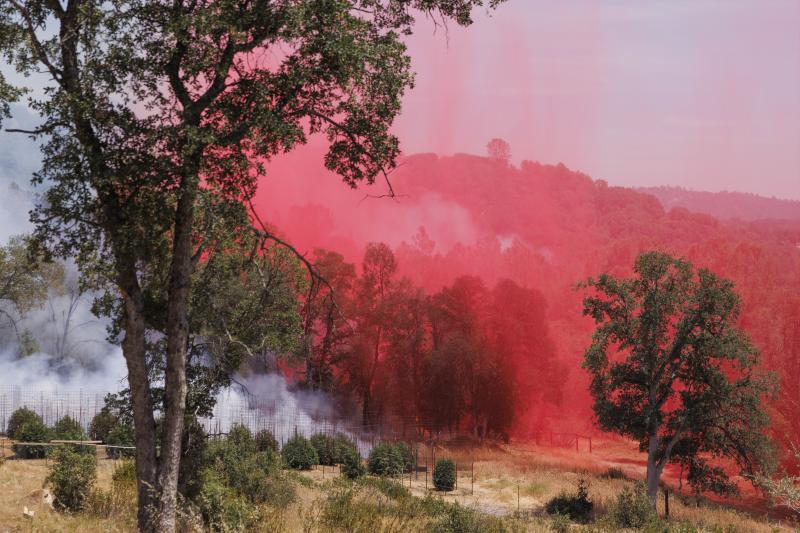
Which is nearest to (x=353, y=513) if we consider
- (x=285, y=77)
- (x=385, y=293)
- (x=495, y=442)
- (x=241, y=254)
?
(x=241, y=254)

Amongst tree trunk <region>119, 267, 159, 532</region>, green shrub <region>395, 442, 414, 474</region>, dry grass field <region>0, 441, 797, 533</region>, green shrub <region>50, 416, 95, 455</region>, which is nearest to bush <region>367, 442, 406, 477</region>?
green shrub <region>395, 442, 414, 474</region>

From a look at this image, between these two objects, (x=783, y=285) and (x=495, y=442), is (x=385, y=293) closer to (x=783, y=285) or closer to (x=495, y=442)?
(x=495, y=442)

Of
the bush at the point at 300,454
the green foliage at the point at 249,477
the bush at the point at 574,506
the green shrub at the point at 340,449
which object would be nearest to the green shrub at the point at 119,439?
the bush at the point at 300,454

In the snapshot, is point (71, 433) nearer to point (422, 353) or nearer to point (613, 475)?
point (613, 475)

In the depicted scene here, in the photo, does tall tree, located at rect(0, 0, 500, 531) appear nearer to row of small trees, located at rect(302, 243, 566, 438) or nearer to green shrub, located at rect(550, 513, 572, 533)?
green shrub, located at rect(550, 513, 572, 533)

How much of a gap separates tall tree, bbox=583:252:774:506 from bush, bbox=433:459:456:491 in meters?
8.17

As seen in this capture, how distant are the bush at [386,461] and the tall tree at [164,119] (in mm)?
27840

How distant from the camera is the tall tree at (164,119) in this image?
46.4 ft

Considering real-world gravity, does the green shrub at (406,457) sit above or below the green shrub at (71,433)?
below

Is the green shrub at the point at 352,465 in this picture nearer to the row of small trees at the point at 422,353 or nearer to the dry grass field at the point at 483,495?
the dry grass field at the point at 483,495

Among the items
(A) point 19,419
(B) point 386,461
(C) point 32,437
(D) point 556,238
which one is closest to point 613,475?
(B) point 386,461

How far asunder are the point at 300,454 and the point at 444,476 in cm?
779

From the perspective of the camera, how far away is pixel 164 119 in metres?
15.2

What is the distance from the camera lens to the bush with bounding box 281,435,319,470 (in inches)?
1570
